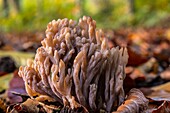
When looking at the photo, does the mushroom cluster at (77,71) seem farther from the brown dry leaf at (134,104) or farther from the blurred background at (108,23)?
the blurred background at (108,23)

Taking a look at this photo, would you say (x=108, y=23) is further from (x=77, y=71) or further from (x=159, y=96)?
(x=77, y=71)

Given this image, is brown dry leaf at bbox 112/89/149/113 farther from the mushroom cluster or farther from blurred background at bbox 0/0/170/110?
blurred background at bbox 0/0/170/110

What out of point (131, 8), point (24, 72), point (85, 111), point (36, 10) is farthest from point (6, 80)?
point (36, 10)

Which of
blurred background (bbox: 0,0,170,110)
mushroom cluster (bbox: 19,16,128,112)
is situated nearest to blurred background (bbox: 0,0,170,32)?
blurred background (bbox: 0,0,170,110)

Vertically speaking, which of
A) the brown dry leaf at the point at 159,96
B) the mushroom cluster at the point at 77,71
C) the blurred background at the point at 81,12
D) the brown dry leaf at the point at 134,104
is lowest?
the brown dry leaf at the point at 159,96

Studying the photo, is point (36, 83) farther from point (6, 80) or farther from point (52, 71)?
point (6, 80)

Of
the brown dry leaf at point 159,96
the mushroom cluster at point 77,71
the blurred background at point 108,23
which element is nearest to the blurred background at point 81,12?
the blurred background at point 108,23

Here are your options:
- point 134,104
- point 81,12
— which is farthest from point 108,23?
point 134,104
